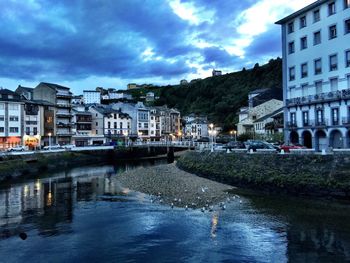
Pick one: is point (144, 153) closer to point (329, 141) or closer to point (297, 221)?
point (329, 141)

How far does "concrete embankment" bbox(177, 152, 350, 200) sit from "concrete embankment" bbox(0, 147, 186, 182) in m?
30.6

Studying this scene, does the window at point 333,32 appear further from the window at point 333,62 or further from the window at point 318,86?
the window at point 318,86

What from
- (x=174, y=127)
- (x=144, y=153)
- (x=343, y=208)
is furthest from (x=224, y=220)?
(x=174, y=127)

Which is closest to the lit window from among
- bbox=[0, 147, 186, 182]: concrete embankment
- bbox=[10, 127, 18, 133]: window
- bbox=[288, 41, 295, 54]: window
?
bbox=[288, 41, 295, 54]: window

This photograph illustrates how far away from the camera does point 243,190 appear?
38531 mm

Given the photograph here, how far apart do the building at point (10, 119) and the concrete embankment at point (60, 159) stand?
17.8 m

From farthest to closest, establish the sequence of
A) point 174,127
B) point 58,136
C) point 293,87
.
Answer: point 174,127 → point 58,136 → point 293,87

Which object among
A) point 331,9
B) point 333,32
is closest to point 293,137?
point 333,32

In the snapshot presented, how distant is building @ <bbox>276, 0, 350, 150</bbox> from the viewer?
4706 centimetres

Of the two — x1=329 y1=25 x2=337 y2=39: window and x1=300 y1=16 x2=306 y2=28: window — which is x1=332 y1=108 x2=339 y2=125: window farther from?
x1=300 y1=16 x2=306 y2=28: window

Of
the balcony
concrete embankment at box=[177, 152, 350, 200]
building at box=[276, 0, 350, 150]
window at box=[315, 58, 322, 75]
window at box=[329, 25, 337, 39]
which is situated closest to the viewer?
concrete embankment at box=[177, 152, 350, 200]

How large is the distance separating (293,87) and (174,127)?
10475 centimetres

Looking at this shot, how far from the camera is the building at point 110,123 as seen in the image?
119312 mm

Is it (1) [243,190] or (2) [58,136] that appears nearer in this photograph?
(1) [243,190]
